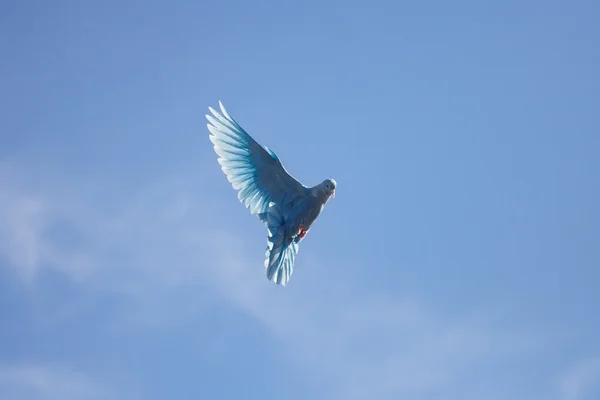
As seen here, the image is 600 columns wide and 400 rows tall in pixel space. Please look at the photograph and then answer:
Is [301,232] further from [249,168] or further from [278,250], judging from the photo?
[249,168]

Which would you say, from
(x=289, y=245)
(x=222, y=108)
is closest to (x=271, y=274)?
(x=289, y=245)

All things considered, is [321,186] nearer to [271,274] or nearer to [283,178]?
[283,178]

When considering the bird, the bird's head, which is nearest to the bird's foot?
the bird

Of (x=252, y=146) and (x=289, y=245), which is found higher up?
(x=252, y=146)

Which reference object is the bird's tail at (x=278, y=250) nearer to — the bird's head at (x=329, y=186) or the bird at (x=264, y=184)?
the bird at (x=264, y=184)

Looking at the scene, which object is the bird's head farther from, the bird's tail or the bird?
the bird's tail

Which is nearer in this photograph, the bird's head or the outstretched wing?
the bird's head

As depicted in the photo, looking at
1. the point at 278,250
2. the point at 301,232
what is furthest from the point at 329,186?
the point at 278,250
